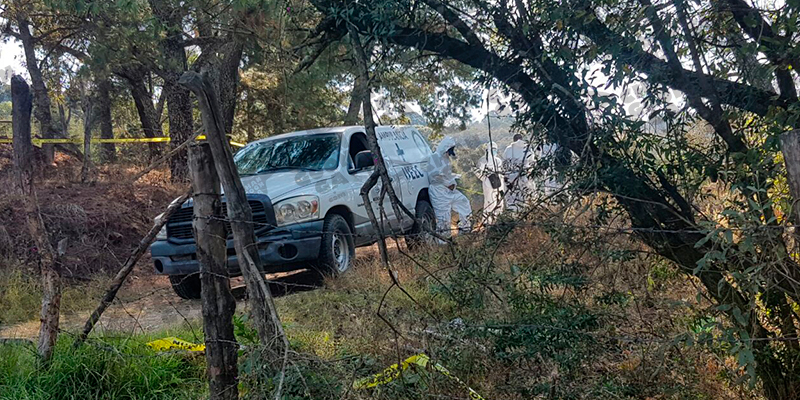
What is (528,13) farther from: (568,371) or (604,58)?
(568,371)

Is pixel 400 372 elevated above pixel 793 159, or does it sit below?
below

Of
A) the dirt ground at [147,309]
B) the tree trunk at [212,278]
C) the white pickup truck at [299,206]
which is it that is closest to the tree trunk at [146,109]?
the dirt ground at [147,309]

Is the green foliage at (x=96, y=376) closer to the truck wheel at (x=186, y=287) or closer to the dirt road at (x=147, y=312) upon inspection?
the dirt road at (x=147, y=312)

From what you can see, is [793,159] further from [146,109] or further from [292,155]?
[146,109]

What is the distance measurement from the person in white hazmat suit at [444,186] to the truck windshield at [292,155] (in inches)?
91.9

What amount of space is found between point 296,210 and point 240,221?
13.6 feet

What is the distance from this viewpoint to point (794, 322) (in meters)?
3.79

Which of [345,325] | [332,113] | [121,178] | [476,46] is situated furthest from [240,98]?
[476,46]

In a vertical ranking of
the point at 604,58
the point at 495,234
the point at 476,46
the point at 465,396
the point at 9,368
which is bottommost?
the point at 465,396

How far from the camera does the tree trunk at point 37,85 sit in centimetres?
1349

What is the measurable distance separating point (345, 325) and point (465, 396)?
195 centimetres

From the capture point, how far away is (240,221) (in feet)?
10.6

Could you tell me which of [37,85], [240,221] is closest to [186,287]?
[240,221]

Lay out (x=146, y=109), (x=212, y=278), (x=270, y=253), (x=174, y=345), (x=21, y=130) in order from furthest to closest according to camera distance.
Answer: (x=146, y=109)
(x=270, y=253)
(x=174, y=345)
(x=21, y=130)
(x=212, y=278)
